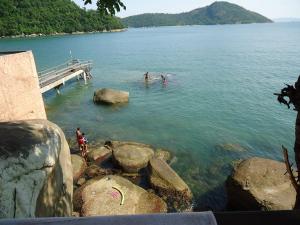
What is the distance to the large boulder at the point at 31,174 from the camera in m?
8.24

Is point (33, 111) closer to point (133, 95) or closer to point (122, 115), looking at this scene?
point (122, 115)

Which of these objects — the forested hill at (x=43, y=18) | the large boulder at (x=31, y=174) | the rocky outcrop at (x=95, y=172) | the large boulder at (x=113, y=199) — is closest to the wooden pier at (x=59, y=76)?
the rocky outcrop at (x=95, y=172)

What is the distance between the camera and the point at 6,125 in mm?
10531

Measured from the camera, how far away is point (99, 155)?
58.7 ft

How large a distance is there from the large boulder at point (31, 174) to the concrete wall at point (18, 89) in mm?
4594

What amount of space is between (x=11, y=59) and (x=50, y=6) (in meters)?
179

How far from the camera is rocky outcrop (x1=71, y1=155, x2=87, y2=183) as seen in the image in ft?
50.0

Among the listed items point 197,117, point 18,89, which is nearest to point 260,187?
point 18,89

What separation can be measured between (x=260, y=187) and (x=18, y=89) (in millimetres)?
11828

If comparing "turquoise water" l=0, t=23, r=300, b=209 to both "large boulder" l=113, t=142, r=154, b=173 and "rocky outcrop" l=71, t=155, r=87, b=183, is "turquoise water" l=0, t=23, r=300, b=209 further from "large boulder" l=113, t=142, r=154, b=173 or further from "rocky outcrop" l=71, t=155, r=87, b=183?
"rocky outcrop" l=71, t=155, r=87, b=183

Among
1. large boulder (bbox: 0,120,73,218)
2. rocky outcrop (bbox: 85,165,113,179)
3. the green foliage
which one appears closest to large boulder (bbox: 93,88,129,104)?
rocky outcrop (bbox: 85,165,113,179)

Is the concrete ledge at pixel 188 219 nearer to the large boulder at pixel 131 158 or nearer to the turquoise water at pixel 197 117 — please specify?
the turquoise water at pixel 197 117

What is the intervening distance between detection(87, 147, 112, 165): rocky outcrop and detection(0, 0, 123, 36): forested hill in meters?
120

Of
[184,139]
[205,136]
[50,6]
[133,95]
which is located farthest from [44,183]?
[50,6]
